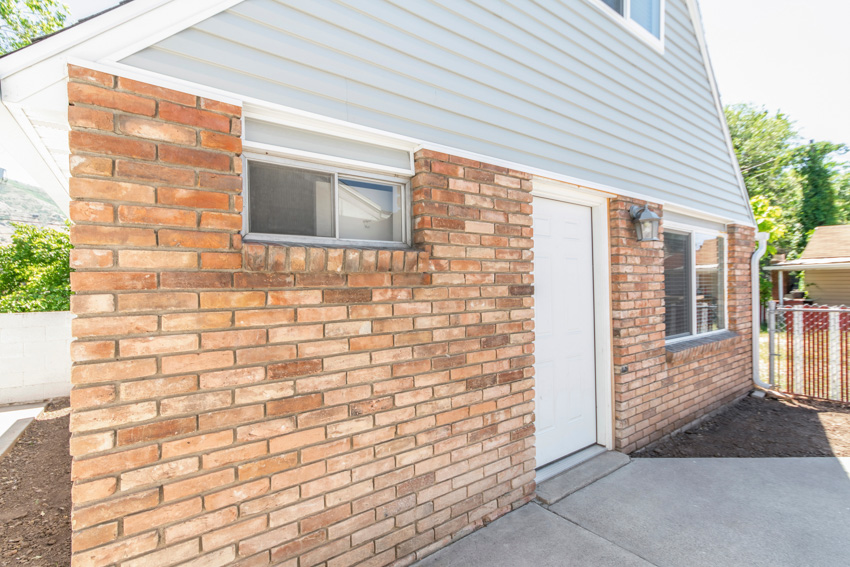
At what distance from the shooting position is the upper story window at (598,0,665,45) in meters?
3.88

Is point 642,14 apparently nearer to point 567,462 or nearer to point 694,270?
point 694,270

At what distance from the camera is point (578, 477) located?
319 centimetres

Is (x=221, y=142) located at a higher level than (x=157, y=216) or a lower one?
higher

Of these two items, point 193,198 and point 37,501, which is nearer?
point 193,198

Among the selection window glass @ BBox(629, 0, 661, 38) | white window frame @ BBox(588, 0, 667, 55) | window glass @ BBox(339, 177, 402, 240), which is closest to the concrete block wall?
window glass @ BBox(339, 177, 402, 240)

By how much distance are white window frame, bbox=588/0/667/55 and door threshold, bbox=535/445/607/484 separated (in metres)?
3.97

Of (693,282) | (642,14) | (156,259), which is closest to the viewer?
(156,259)

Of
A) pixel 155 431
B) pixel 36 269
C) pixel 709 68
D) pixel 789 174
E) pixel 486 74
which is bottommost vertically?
pixel 155 431

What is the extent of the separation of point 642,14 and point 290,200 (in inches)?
172

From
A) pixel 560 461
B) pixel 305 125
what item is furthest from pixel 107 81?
pixel 560 461

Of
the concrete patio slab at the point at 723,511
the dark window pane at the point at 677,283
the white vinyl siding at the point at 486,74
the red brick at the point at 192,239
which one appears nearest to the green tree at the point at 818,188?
the dark window pane at the point at 677,283

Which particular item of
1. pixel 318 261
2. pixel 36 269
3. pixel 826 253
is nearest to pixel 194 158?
pixel 318 261

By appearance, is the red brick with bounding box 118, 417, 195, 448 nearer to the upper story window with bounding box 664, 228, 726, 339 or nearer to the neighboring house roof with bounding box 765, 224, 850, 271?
the upper story window with bounding box 664, 228, 726, 339

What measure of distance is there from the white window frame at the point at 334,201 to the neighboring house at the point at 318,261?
0.5 inches
